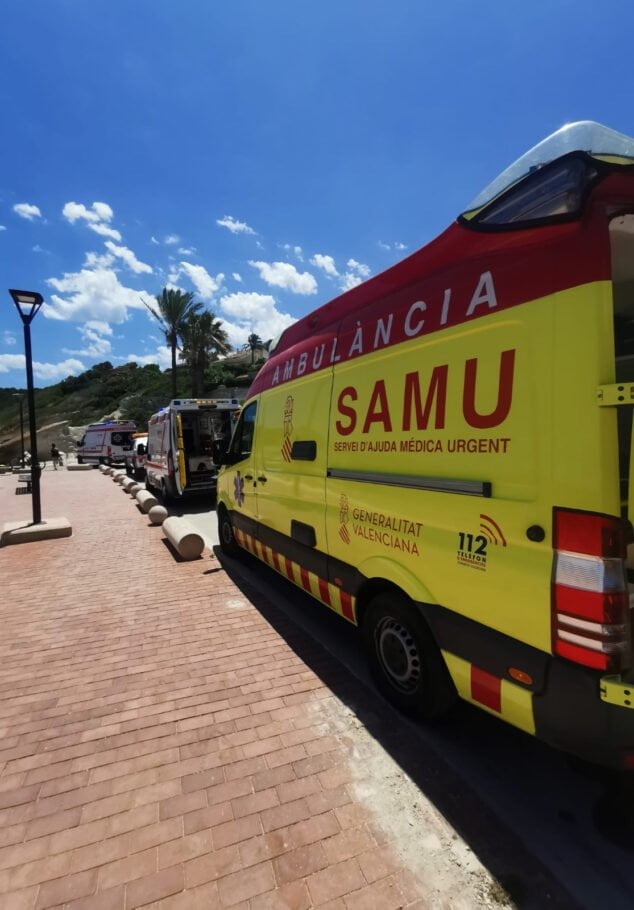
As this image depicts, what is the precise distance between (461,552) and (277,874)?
5.41ft

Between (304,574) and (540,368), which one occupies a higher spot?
(540,368)

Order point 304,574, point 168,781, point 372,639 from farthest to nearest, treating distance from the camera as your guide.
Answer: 1. point 304,574
2. point 372,639
3. point 168,781

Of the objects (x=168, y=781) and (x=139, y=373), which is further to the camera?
(x=139, y=373)

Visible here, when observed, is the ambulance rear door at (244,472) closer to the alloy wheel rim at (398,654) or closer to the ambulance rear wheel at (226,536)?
the ambulance rear wheel at (226,536)

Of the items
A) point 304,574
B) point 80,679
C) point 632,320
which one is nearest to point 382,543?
point 304,574

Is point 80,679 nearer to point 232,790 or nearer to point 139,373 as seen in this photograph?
point 232,790

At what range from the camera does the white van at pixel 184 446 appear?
10227 mm

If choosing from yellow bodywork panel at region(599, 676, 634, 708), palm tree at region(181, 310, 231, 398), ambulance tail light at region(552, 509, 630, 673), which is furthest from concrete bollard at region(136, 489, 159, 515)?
palm tree at region(181, 310, 231, 398)

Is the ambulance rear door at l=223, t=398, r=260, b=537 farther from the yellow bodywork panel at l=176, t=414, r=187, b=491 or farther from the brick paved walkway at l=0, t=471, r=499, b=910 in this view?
the yellow bodywork panel at l=176, t=414, r=187, b=491

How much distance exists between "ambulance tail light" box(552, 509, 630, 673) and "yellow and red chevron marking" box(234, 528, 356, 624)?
169 centimetres

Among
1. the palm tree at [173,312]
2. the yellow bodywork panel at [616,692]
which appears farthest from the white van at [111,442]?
the yellow bodywork panel at [616,692]

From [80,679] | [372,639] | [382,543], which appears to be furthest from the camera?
[80,679]

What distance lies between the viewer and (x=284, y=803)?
7.36ft

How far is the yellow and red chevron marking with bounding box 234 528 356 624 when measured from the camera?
3.40m
